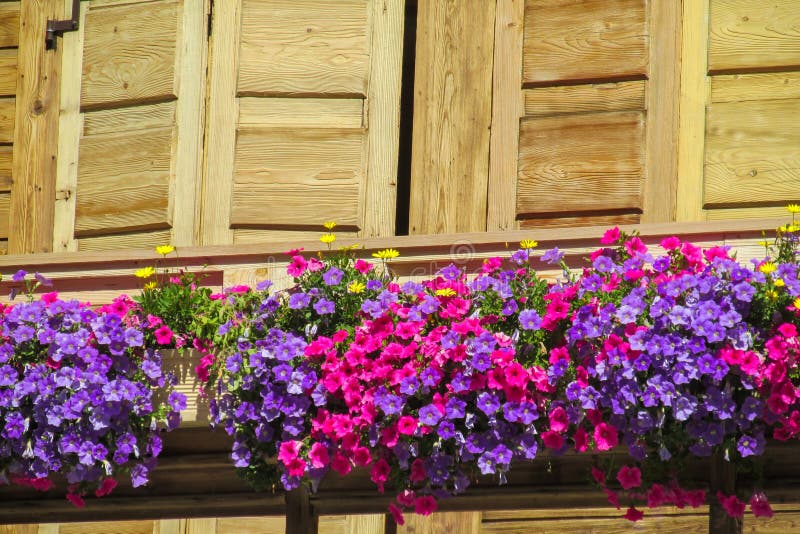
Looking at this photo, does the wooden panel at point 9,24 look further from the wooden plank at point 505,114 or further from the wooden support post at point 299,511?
the wooden support post at point 299,511

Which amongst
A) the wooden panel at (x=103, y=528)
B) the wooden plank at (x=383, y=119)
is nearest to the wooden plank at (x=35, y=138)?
the wooden panel at (x=103, y=528)

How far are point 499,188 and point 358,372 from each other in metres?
1.78

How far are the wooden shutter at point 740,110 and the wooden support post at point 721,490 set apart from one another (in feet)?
4.79

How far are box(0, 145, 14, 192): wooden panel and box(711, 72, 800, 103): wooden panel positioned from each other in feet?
10.3

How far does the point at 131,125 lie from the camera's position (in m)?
6.43

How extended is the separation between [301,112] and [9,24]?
1623 mm

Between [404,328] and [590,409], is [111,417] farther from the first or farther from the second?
[590,409]

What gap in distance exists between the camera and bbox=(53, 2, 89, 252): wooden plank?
6512 millimetres

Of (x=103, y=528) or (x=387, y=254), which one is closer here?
(x=387, y=254)

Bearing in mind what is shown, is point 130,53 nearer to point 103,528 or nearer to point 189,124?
point 189,124

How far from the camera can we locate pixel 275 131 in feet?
20.4

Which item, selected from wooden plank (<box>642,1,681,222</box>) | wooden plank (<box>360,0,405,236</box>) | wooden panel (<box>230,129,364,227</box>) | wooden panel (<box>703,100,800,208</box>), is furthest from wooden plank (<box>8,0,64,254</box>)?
wooden panel (<box>703,100,800,208</box>)

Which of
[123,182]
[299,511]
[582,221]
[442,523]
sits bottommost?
[442,523]

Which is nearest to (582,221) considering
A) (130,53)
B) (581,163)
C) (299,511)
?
(581,163)
